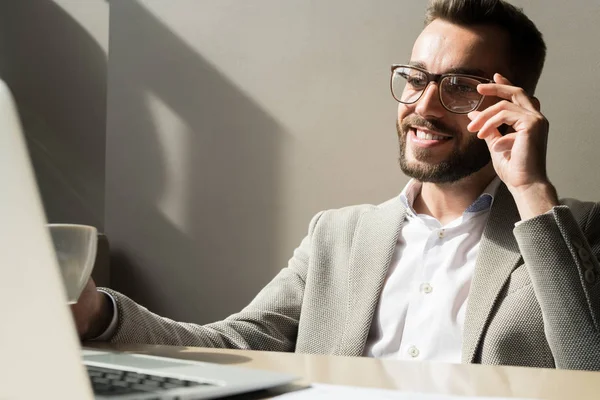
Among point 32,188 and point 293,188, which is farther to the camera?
point 293,188

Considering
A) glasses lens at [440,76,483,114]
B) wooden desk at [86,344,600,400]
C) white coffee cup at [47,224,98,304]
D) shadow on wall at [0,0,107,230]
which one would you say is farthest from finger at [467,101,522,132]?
shadow on wall at [0,0,107,230]

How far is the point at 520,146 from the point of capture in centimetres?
139

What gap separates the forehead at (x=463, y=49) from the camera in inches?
63.7

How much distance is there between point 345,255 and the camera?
157 centimetres

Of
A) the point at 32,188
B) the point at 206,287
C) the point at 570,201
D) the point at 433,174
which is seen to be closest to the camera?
the point at 32,188

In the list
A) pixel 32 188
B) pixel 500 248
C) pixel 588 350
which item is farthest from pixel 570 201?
pixel 32 188

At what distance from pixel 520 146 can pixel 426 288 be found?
345mm

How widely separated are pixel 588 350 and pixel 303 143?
1099 mm

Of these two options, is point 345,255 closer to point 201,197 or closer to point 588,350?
point 588,350

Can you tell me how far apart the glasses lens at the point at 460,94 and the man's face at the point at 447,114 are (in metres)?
0.02

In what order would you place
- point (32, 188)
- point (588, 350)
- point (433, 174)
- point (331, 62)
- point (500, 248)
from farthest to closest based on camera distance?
point (331, 62) → point (433, 174) → point (500, 248) → point (588, 350) → point (32, 188)

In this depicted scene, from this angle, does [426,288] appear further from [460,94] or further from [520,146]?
[460,94]

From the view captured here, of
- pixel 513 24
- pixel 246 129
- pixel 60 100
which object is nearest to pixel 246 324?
pixel 246 129

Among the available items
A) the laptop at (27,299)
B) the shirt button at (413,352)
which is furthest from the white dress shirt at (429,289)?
the laptop at (27,299)
